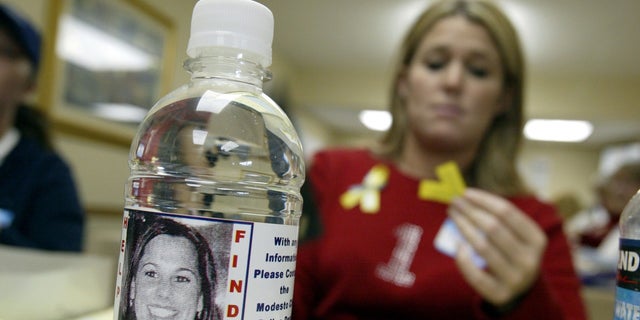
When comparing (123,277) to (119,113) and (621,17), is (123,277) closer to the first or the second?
(119,113)

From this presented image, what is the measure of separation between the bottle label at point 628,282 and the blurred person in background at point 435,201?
0.41 m

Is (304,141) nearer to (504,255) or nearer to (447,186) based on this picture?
(447,186)

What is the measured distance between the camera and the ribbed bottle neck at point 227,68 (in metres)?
0.36

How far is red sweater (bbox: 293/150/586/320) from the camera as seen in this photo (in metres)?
0.85

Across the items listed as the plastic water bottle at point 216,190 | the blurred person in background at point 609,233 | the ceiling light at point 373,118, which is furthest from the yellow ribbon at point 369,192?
the ceiling light at point 373,118

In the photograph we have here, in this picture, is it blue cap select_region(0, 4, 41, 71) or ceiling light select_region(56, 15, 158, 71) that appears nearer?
blue cap select_region(0, 4, 41, 71)

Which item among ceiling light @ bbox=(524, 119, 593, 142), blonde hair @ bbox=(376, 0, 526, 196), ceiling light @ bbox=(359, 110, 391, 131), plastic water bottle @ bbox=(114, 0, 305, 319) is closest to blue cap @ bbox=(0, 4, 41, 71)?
blonde hair @ bbox=(376, 0, 526, 196)

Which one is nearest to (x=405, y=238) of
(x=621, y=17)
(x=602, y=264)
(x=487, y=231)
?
(x=487, y=231)

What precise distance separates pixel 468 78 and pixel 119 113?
1.90m

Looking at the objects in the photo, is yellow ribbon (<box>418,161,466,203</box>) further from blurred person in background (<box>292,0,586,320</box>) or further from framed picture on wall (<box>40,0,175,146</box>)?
framed picture on wall (<box>40,0,175,146</box>)

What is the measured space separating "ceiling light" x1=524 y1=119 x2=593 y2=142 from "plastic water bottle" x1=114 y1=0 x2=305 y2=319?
4.90 m

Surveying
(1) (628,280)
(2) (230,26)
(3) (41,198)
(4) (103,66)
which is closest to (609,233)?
(4) (103,66)

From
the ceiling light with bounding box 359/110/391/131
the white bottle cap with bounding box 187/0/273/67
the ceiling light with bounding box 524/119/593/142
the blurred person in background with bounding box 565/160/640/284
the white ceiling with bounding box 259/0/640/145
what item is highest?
the white ceiling with bounding box 259/0/640/145

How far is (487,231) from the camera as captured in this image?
2.32 ft
